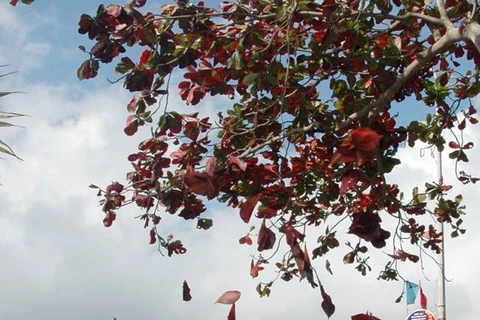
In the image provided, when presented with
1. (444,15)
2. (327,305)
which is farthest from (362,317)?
(444,15)

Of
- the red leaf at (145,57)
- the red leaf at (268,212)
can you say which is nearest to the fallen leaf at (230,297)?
the red leaf at (268,212)

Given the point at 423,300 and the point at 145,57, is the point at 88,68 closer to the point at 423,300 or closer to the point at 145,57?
the point at 145,57

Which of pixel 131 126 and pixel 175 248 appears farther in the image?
pixel 175 248

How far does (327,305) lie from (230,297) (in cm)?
67

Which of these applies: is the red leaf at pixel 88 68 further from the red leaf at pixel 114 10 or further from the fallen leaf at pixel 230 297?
the fallen leaf at pixel 230 297

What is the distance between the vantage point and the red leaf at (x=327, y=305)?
6.25 ft

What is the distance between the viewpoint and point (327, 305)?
6.32 ft

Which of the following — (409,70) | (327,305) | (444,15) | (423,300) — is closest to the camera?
(327,305)

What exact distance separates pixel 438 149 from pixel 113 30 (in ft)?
7.41

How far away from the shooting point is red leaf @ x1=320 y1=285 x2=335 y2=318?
1.90 meters

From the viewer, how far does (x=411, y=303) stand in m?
13.5

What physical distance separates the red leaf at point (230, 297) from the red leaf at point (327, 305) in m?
0.57

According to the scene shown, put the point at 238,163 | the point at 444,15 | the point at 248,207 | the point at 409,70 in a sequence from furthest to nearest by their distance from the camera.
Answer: the point at 444,15 → the point at 409,70 → the point at 238,163 → the point at 248,207

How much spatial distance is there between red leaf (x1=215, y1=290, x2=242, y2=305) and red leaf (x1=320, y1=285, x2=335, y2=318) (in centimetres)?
57
